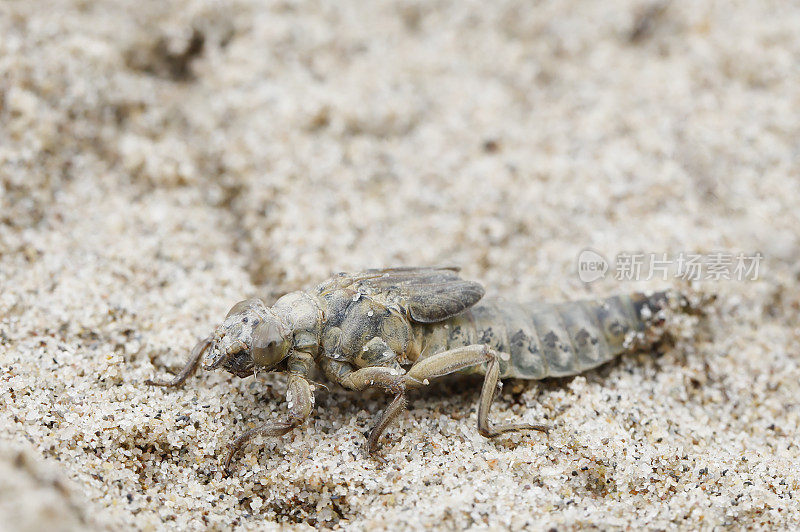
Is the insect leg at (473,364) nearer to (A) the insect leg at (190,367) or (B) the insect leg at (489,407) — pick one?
(B) the insect leg at (489,407)

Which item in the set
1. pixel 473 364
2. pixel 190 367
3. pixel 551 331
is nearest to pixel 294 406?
pixel 190 367

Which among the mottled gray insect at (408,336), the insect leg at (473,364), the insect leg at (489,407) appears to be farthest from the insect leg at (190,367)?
the insect leg at (489,407)

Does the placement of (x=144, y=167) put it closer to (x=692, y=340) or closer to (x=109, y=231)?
(x=109, y=231)

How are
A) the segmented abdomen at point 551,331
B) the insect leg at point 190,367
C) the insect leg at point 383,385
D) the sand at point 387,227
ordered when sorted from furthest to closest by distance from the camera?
the segmented abdomen at point 551,331
the insect leg at point 190,367
the insect leg at point 383,385
the sand at point 387,227

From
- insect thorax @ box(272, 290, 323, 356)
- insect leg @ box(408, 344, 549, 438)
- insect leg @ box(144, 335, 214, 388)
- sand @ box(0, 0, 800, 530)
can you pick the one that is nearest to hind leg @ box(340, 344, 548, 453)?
insect leg @ box(408, 344, 549, 438)

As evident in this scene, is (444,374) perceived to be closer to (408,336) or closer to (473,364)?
(473,364)

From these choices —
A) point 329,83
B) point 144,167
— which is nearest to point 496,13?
point 329,83

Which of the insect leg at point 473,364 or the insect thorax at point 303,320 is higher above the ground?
the insect thorax at point 303,320
